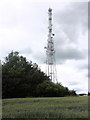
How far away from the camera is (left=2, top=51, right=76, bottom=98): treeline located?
41634 mm

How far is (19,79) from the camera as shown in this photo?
42.9m

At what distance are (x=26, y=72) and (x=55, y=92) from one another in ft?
20.1

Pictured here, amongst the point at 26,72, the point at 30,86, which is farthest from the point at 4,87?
the point at 26,72

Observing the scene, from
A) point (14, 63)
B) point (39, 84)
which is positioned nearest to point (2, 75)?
point (39, 84)

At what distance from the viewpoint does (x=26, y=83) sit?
4422 centimetres

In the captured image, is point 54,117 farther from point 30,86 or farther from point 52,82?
point 52,82

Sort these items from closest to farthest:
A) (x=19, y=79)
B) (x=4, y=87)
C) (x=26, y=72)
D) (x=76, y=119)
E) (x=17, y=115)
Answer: (x=76, y=119) < (x=17, y=115) < (x=4, y=87) < (x=19, y=79) < (x=26, y=72)

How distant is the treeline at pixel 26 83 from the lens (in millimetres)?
41634

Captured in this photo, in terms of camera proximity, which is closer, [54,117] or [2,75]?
[54,117]

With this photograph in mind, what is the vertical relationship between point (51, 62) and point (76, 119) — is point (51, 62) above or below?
above

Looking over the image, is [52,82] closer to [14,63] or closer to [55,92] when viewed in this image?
[55,92]

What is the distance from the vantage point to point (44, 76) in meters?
49.6

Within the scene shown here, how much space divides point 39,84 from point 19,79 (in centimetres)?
384

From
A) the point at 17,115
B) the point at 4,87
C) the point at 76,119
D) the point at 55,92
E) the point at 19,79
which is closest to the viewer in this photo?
the point at 76,119
